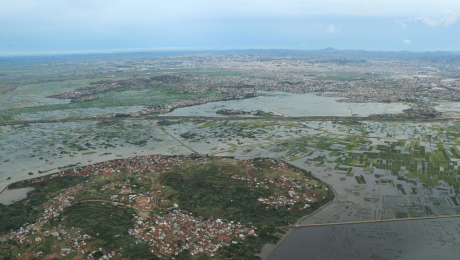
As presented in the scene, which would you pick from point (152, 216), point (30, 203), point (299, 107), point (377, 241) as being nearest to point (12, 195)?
point (30, 203)

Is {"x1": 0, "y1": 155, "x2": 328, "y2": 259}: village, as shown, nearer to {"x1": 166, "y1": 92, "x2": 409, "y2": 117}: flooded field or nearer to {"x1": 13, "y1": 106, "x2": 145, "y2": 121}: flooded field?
{"x1": 166, "y1": 92, "x2": 409, "y2": 117}: flooded field

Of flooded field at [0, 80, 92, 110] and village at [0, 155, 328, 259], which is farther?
flooded field at [0, 80, 92, 110]

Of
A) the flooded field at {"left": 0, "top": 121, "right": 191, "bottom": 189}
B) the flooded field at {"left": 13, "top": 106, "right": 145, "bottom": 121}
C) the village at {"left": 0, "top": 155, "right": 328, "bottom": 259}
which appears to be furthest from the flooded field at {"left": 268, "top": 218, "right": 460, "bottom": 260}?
the flooded field at {"left": 13, "top": 106, "right": 145, "bottom": 121}


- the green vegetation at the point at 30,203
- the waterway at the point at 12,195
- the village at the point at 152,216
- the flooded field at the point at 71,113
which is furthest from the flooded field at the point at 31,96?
the village at the point at 152,216

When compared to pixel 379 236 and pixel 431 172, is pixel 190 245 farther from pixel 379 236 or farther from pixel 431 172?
pixel 431 172

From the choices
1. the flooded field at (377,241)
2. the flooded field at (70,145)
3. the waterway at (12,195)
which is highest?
the flooded field at (70,145)

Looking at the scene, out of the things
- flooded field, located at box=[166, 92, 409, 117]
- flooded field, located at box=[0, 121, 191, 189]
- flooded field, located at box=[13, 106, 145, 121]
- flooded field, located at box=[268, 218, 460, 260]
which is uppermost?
flooded field, located at box=[166, 92, 409, 117]

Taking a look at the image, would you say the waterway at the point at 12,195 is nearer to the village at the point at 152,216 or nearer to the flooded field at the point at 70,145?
the village at the point at 152,216
